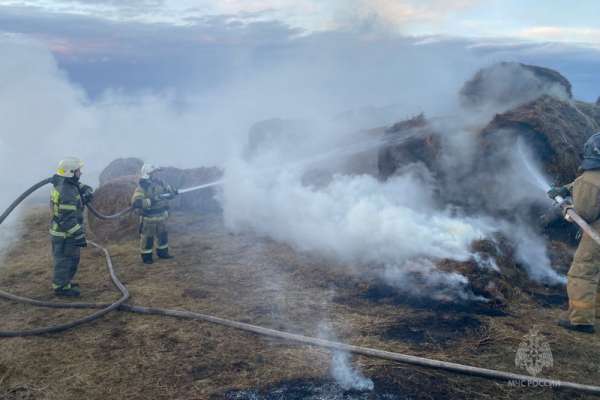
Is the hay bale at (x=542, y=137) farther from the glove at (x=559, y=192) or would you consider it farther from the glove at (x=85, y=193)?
the glove at (x=85, y=193)

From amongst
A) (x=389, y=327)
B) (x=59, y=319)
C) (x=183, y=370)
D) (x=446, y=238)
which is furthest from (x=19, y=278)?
(x=446, y=238)

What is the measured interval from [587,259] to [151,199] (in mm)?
7897

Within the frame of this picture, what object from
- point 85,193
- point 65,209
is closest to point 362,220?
point 85,193

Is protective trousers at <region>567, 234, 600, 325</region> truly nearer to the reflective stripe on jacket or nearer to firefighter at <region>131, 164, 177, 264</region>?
firefighter at <region>131, 164, 177, 264</region>

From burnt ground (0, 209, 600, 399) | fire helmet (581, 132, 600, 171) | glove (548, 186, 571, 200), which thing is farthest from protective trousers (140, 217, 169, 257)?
fire helmet (581, 132, 600, 171)

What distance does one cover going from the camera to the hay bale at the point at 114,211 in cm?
1070

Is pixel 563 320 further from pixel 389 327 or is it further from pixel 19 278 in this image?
pixel 19 278

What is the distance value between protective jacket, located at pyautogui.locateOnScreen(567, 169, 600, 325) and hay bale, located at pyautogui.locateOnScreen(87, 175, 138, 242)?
9.39 metres

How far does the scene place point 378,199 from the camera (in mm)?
9031

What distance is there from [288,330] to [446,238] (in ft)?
11.4

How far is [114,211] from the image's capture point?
35.0 ft

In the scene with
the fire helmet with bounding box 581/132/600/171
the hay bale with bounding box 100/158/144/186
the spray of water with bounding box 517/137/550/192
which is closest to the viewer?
the fire helmet with bounding box 581/132/600/171

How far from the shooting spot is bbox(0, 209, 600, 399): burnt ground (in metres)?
4.89

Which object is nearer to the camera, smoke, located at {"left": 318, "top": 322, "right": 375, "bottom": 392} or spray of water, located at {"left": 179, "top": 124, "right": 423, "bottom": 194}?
smoke, located at {"left": 318, "top": 322, "right": 375, "bottom": 392}
